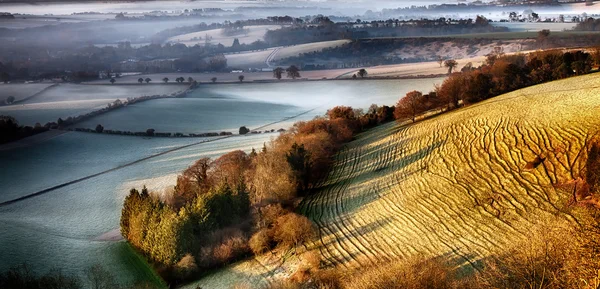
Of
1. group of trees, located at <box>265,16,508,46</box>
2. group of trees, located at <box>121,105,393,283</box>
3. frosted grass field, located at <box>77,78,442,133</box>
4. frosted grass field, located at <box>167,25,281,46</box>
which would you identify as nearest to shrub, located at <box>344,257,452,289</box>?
group of trees, located at <box>121,105,393,283</box>

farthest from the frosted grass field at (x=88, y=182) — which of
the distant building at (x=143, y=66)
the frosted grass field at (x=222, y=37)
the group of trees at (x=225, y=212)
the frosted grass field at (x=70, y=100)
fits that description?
the frosted grass field at (x=222, y=37)

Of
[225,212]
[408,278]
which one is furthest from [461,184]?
[225,212]

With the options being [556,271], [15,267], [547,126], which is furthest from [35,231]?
[547,126]

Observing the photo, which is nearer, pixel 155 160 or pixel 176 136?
pixel 155 160

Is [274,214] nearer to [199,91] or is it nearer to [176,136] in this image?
[176,136]

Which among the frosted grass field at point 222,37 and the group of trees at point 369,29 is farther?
the frosted grass field at point 222,37

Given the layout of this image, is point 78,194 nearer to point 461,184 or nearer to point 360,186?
point 360,186

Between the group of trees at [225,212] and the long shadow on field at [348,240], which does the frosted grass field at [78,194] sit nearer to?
the group of trees at [225,212]
